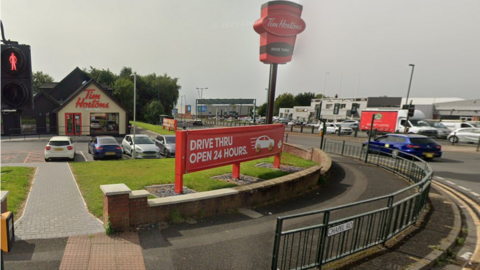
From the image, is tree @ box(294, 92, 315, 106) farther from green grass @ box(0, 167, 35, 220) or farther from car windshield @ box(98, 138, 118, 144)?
green grass @ box(0, 167, 35, 220)

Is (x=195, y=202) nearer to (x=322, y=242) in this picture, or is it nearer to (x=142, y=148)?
(x=322, y=242)

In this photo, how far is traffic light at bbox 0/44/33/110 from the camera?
196 inches

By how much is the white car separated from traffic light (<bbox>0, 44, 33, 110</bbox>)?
437 inches

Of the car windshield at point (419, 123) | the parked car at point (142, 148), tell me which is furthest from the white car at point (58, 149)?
the car windshield at point (419, 123)

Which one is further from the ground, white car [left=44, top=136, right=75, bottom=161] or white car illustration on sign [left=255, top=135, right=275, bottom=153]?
white car illustration on sign [left=255, top=135, right=275, bottom=153]

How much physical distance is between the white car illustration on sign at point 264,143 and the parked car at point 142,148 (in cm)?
851

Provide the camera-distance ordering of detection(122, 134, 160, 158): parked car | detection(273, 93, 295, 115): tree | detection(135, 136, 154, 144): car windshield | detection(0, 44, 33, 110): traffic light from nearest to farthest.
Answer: detection(0, 44, 33, 110): traffic light
detection(122, 134, 160, 158): parked car
detection(135, 136, 154, 144): car windshield
detection(273, 93, 295, 115): tree

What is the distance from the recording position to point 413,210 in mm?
6043

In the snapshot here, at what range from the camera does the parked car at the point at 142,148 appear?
15.7 m

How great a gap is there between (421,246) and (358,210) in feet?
6.86

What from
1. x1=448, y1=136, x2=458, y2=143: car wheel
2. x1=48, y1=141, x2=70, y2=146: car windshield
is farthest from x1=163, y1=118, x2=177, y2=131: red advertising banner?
x1=448, y1=136, x2=458, y2=143: car wheel

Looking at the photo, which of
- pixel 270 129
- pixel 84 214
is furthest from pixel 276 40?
pixel 84 214

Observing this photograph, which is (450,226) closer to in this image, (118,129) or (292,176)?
(292,176)

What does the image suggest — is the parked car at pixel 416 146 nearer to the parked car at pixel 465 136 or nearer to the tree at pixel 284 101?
the parked car at pixel 465 136
